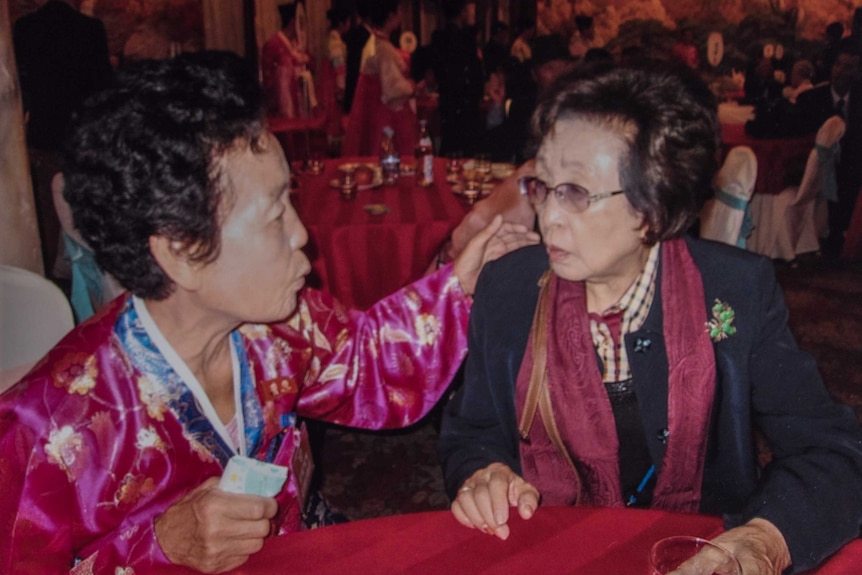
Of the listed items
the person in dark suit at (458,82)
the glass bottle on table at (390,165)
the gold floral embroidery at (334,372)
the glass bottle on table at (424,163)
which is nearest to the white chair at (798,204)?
the person in dark suit at (458,82)

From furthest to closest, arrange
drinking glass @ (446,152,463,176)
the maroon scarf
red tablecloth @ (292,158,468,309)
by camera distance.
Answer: drinking glass @ (446,152,463,176), red tablecloth @ (292,158,468,309), the maroon scarf

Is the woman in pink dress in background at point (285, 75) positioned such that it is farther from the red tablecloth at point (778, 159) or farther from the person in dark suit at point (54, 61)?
the red tablecloth at point (778, 159)

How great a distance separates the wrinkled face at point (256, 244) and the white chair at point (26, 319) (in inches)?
31.9

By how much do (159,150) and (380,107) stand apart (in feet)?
20.5

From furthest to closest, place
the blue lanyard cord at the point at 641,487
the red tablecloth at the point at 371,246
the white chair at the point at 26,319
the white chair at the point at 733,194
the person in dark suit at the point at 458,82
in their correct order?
the person in dark suit at the point at 458,82
the white chair at the point at 733,194
the red tablecloth at the point at 371,246
the white chair at the point at 26,319
the blue lanyard cord at the point at 641,487

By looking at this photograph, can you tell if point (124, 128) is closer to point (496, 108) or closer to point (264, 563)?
point (264, 563)

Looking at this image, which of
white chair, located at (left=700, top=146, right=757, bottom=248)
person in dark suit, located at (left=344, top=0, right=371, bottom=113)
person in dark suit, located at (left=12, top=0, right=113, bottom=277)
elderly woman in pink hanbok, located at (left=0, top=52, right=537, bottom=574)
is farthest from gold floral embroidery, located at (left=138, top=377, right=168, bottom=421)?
person in dark suit, located at (left=344, top=0, right=371, bottom=113)

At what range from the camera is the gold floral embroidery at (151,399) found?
1.45 m

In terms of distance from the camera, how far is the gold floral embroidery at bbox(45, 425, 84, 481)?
133 centimetres

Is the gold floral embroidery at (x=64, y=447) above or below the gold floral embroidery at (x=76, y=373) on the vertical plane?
below

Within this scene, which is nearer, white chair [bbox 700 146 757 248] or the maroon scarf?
the maroon scarf

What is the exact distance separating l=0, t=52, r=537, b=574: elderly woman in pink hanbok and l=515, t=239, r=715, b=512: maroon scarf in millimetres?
554

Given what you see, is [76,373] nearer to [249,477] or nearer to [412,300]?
[249,477]

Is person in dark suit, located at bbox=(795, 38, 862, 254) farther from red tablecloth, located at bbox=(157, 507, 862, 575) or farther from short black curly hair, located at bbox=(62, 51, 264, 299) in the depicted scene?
short black curly hair, located at bbox=(62, 51, 264, 299)
